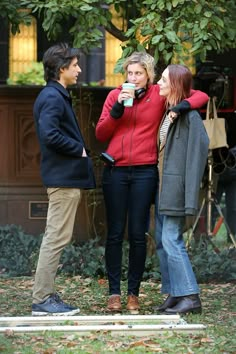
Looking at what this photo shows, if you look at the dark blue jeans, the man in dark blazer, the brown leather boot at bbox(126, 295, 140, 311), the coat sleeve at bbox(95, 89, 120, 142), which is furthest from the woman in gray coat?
the man in dark blazer

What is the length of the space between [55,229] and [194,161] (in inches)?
43.7

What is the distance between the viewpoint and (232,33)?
29.0 feet

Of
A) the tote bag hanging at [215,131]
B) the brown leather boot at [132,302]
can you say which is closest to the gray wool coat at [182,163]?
the brown leather boot at [132,302]

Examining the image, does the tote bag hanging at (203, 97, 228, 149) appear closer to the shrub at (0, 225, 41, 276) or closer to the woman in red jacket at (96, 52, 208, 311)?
the shrub at (0, 225, 41, 276)

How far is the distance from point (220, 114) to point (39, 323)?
5.69 m

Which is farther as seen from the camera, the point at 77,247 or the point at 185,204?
the point at 77,247

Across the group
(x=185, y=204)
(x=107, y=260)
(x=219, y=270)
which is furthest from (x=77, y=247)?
(x=185, y=204)

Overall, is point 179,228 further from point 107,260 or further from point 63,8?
point 63,8

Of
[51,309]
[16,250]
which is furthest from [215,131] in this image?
[51,309]

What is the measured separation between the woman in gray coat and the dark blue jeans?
0.39 feet

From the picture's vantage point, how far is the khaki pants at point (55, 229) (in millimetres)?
6984

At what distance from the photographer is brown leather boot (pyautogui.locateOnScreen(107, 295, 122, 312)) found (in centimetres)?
725

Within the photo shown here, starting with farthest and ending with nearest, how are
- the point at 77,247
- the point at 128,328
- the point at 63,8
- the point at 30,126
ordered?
the point at 30,126
the point at 77,247
the point at 63,8
the point at 128,328

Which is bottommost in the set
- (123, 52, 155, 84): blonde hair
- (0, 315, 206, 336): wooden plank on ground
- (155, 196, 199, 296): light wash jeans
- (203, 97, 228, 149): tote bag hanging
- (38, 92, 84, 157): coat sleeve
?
(0, 315, 206, 336): wooden plank on ground
